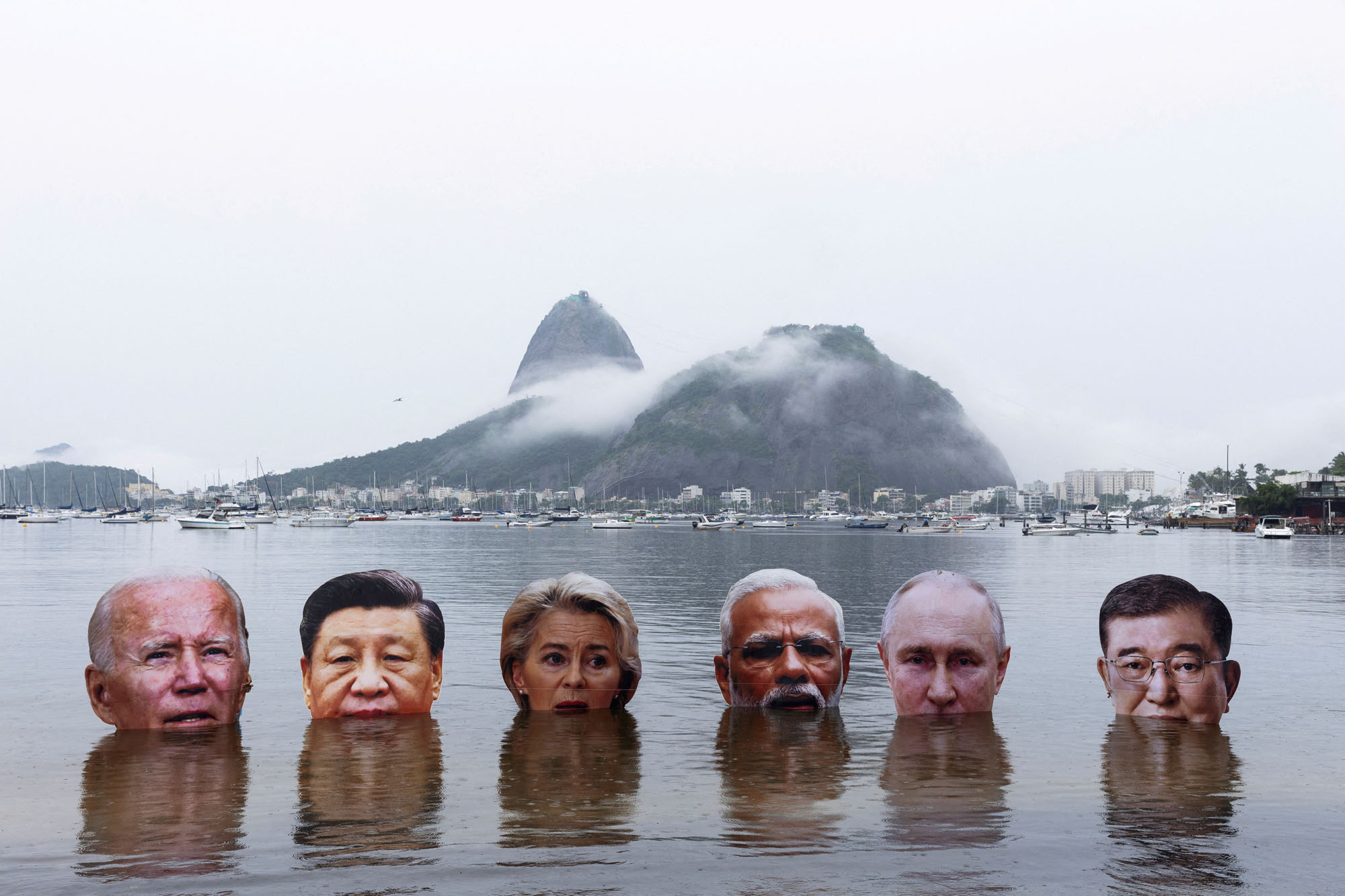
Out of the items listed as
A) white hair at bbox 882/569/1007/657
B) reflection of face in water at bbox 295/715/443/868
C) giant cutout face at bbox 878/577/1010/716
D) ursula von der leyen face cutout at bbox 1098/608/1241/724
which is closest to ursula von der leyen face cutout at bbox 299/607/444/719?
reflection of face in water at bbox 295/715/443/868

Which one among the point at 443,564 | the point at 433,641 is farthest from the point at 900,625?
the point at 443,564

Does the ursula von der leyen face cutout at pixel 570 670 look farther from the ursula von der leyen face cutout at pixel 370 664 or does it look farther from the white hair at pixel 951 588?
the white hair at pixel 951 588

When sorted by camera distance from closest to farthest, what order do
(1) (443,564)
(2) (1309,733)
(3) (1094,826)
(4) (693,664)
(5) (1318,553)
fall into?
(3) (1094,826)
(2) (1309,733)
(4) (693,664)
(1) (443,564)
(5) (1318,553)

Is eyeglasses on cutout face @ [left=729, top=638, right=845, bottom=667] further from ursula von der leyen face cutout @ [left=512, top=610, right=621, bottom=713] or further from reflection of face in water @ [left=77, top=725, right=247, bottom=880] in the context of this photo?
reflection of face in water @ [left=77, top=725, right=247, bottom=880]

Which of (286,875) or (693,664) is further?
(693,664)

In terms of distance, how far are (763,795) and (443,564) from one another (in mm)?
55383

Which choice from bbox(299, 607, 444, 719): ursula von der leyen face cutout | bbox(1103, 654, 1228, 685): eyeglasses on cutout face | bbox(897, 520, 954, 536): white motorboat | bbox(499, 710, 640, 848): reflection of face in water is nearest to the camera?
bbox(499, 710, 640, 848): reflection of face in water

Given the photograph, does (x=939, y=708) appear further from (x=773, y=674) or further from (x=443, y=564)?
(x=443, y=564)

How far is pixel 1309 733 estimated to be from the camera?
1415cm

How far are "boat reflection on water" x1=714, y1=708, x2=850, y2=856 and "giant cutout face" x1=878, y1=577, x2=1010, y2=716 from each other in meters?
1.08

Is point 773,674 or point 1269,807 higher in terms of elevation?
point 773,674

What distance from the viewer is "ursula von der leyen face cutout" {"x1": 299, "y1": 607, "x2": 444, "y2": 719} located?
39.7 ft

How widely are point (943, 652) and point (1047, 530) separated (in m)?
163

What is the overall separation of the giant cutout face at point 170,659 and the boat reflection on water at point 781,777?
18.1 feet
